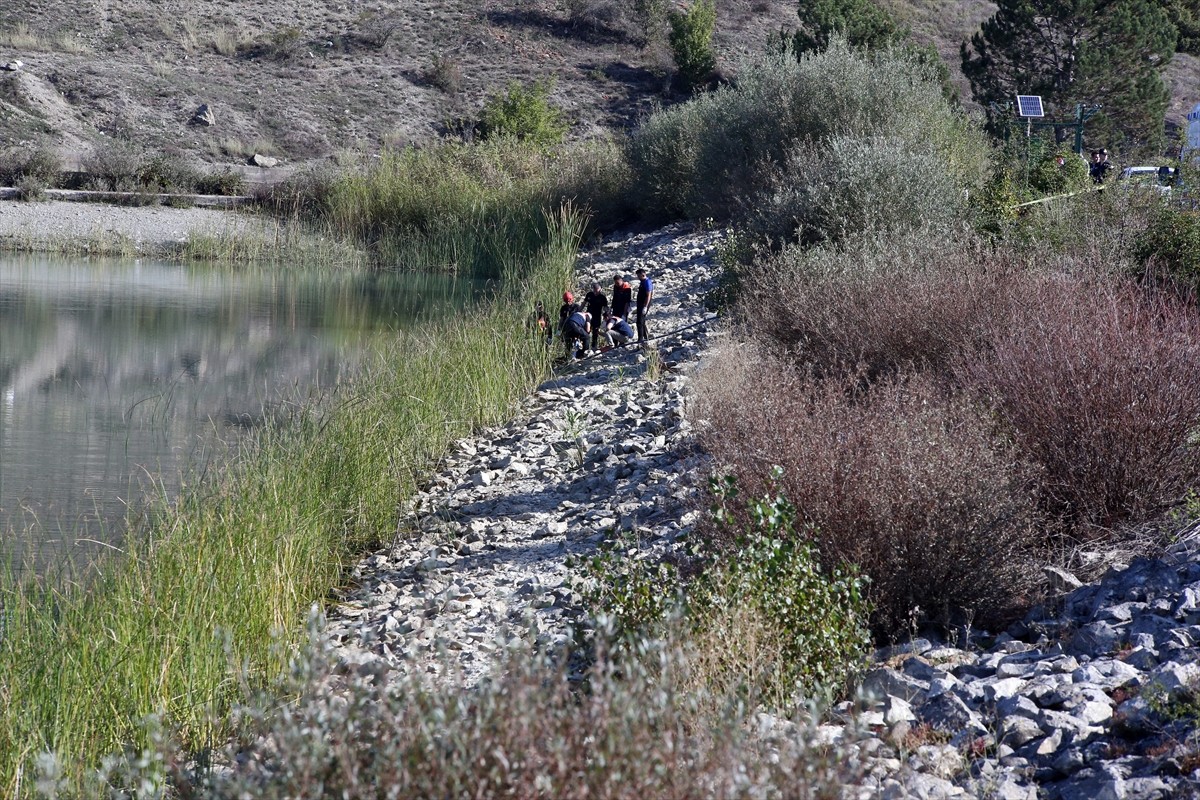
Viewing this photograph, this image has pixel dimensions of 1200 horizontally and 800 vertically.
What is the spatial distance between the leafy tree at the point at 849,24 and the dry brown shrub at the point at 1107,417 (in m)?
29.5

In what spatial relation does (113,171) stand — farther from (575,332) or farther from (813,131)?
(575,332)

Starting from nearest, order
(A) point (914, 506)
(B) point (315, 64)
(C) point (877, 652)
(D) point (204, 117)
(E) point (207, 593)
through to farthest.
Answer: (C) point (877, 652)
(A) point (914, 506)
(E) point (207, 593)
(D) point (204, 117)
(B) point (315, 64)

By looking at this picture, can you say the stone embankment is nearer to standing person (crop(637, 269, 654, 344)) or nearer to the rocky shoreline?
the rocky shoreline

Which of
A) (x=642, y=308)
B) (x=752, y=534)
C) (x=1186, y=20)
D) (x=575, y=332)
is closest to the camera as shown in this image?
(x=752, y=534)

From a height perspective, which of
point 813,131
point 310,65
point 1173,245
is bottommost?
point 1173,245

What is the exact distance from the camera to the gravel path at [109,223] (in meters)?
32.0

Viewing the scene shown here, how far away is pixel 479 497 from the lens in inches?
393

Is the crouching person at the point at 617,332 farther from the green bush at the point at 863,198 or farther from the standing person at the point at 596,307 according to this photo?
the green bush at the point at 863,198

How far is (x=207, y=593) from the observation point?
6148 millimetres

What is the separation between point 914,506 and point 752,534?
1.08m

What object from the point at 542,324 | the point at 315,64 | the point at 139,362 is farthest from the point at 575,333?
the point at 315,64

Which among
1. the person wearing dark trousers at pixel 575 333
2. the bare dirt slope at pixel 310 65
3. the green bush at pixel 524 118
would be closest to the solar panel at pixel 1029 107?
the person wearing dark trousers at pixel 575 333

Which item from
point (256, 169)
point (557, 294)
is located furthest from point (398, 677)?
point (256, 169)

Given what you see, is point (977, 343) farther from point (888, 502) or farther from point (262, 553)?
point (262, 553)
